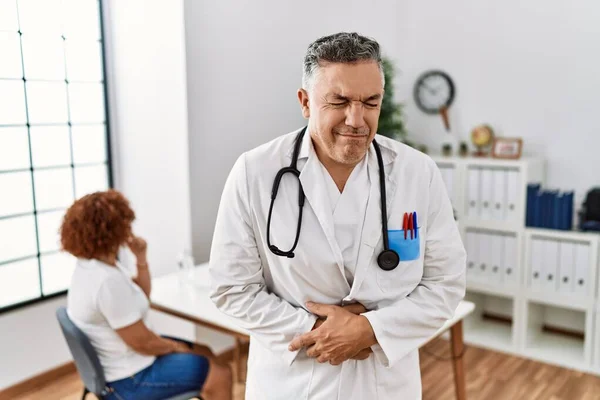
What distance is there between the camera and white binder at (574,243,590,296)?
3.65 metres

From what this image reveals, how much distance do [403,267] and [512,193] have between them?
2.62 meters

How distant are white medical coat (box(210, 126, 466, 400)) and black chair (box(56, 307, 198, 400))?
34.6 inches

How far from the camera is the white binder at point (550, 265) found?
3.76 m

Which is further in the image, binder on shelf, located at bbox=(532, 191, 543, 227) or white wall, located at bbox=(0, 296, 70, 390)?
binder on shelf, located at bbox=(532, 191, 543, 227)

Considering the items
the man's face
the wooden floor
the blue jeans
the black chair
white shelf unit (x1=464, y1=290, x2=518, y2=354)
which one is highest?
the man's face

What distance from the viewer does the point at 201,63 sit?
3484 mm

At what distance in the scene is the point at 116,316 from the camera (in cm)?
221

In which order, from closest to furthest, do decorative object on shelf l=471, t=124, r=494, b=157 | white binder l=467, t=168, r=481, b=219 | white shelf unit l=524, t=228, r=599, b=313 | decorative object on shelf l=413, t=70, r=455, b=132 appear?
white shelf unit l=524, t=228, r=599, b=313
white binder l=467, t=168, r=481, b=219
decorative object on shelf l=471, t=124, r=494, b=157
decorative object on shelf l=413, t=70, r=455, b=132

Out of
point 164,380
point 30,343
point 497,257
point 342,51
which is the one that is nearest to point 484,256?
point 497,257

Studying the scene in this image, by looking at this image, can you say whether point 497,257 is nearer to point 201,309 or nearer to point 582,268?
point 582,268

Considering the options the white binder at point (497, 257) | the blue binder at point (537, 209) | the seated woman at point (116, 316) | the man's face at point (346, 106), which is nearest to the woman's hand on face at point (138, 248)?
the seated woman at point (116, 316)

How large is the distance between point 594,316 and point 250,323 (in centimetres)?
291

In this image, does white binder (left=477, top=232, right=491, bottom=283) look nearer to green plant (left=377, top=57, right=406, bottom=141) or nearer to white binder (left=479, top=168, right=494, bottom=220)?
white binder (left=479, top=168, right=494, bottom=220)

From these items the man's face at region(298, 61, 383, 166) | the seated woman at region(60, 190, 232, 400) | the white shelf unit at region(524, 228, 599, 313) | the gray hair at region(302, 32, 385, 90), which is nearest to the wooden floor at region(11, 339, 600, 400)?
the white shelf unit at region(524, 228, 599, 313)
